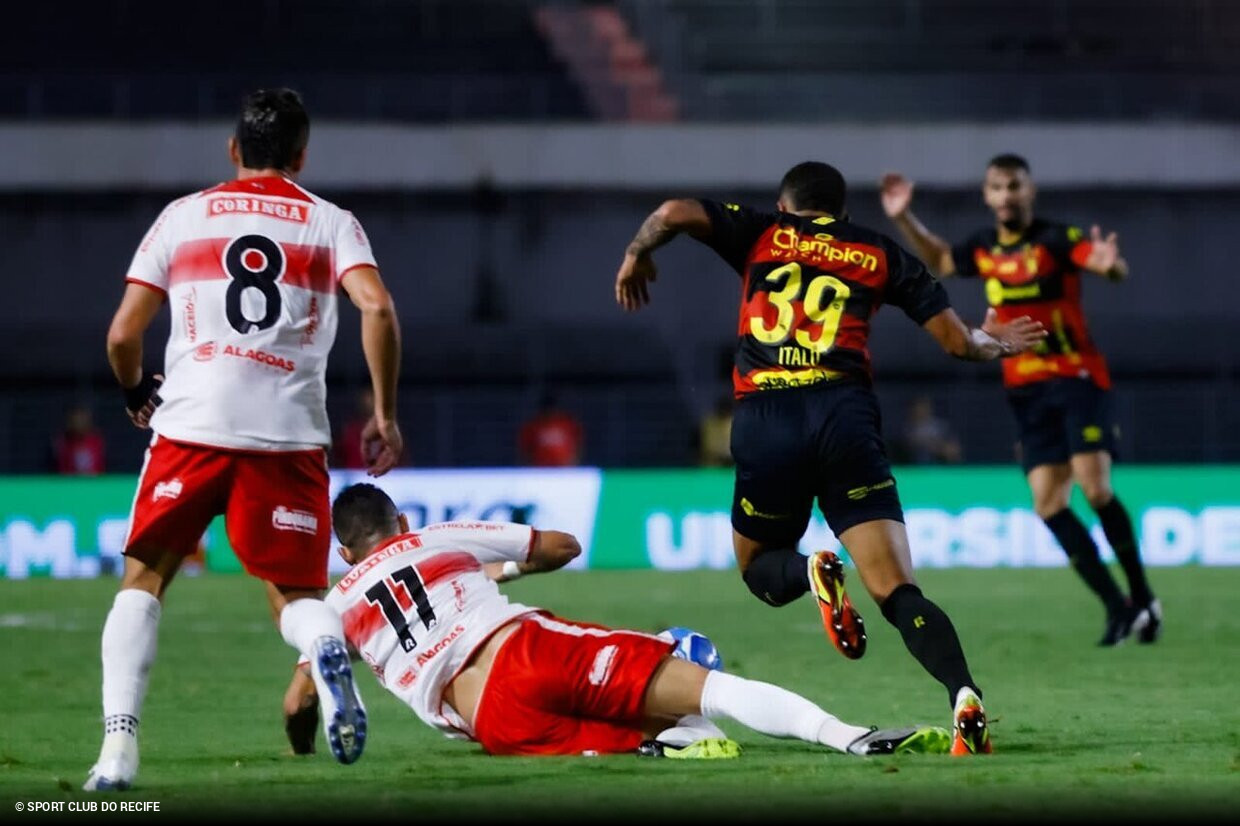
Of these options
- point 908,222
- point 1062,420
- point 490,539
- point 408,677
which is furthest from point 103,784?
point 1062,420

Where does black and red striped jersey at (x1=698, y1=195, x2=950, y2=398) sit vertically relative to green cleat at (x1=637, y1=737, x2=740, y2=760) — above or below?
above

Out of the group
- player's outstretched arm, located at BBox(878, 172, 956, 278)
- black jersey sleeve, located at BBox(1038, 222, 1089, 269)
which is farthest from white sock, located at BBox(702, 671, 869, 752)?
black jersey sleeve, located at BBox(1038, 222, 1089, 269)

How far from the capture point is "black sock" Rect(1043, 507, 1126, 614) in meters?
11.5

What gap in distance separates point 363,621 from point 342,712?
3.93 feet

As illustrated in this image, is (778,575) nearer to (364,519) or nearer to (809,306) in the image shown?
(809,306)

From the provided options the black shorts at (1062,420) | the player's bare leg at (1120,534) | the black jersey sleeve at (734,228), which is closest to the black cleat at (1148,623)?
the player's bare leg at (1120,534)

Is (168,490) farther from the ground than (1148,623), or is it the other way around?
(168,490)

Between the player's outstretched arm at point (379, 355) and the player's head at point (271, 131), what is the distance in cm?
43

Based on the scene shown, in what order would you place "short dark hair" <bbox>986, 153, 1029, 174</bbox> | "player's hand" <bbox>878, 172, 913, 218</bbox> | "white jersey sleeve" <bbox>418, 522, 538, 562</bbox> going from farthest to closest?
"short dark hair" <bbox>986, 153, 1029, 174</bbox> < "player's hand" <bbox>878, 172, 913, 218</bbox> < "white jersey sleeve" <bbox>418, 522, 538, 562</bbox>

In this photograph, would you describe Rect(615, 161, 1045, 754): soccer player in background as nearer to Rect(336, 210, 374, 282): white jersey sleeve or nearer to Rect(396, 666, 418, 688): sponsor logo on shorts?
Rect(336, 210, 374, 282): white jersey sleeve

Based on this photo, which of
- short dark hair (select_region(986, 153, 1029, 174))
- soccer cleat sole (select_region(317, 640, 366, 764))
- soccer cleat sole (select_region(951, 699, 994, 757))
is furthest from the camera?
short dark hair (select_region(986, 153, 1029, 174))

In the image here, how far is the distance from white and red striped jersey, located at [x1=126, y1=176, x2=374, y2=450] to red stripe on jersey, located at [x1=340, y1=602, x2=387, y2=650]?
0.75 m

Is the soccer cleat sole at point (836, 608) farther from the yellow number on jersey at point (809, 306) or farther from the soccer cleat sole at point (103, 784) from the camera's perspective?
the soccer cleat sole at point (103, 784)

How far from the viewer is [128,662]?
19.2 feet
